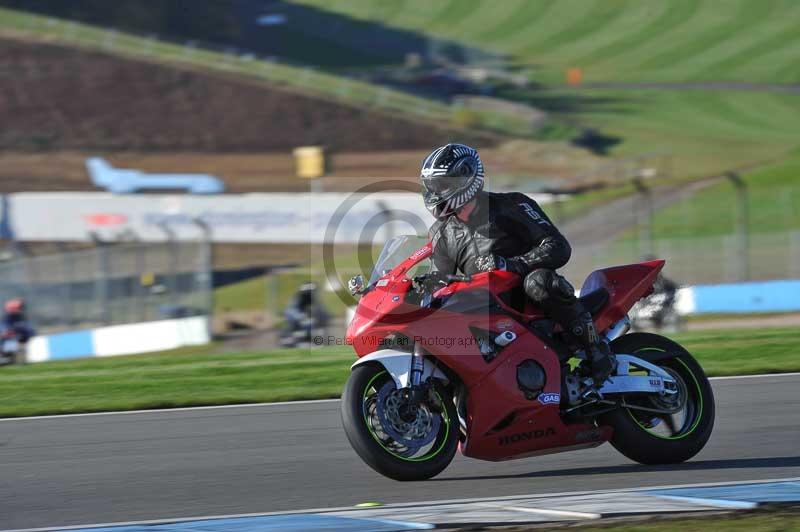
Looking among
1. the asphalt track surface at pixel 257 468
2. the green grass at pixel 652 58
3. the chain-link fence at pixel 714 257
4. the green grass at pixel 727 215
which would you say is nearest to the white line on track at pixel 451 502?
the asphalt track surface at pixel 257 468

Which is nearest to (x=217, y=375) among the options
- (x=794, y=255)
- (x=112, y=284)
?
(x=112, y=284)

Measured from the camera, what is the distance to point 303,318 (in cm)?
1922

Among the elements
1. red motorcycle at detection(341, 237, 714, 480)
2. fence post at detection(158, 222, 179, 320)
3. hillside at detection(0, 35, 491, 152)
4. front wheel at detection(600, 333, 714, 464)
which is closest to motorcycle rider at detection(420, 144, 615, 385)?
red motorcycle at detection(341, 237, 714, 480)

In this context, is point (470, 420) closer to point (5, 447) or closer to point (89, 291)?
point (5, 447)

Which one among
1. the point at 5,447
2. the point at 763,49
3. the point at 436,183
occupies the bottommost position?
the point at 5,447

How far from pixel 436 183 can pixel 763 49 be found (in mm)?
60509

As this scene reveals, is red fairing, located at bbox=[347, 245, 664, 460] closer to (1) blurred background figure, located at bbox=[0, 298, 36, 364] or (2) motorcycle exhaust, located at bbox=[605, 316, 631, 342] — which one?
(2) motorcycle exhaust, located at bbox=[605, 316, 631, 342]

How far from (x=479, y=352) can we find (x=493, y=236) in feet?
2.16

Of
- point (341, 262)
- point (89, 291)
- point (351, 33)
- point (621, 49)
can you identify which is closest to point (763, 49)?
point (621, 49)

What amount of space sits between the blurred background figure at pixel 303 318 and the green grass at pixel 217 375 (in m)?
4.30

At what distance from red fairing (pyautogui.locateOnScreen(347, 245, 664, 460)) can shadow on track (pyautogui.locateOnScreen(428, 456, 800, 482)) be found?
17 cm

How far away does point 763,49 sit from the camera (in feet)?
207

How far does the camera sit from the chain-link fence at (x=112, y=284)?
1939 cm

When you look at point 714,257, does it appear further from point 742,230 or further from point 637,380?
point 637,380
